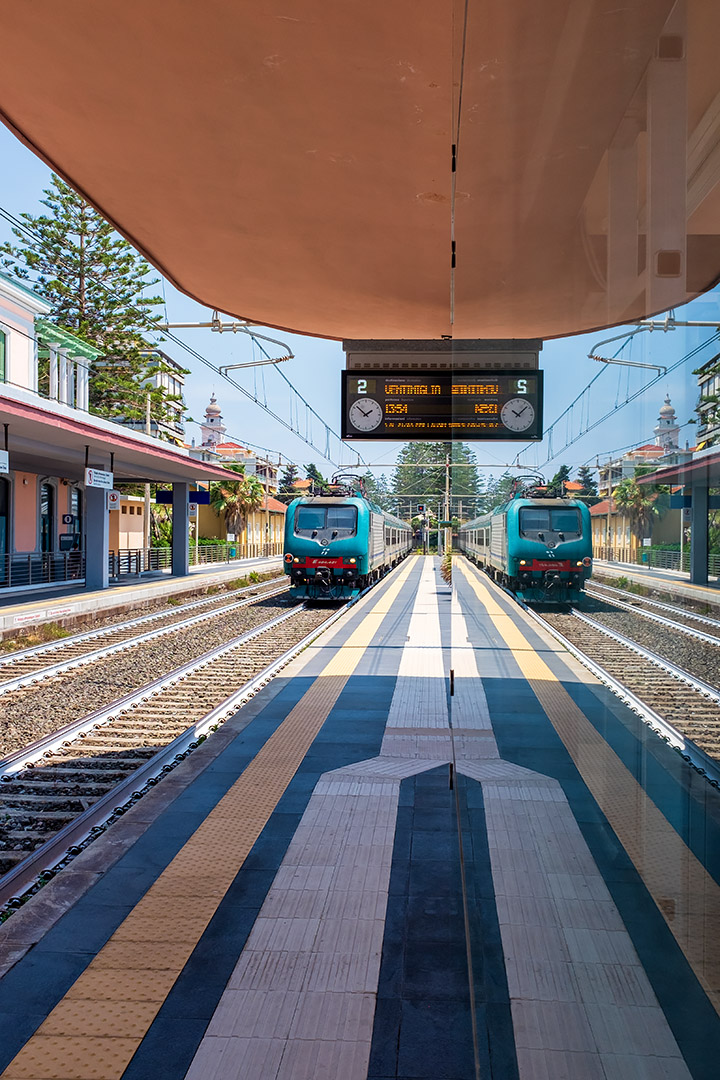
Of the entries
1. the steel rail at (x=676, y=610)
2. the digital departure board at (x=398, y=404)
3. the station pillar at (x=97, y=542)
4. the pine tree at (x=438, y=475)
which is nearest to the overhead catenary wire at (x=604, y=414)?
the pine tree at (x=438, y=475)

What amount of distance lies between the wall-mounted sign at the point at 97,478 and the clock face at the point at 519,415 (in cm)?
1305

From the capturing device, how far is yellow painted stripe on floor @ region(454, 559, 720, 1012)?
1922 millimetres

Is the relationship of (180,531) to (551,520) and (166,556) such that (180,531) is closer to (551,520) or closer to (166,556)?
(166,556)

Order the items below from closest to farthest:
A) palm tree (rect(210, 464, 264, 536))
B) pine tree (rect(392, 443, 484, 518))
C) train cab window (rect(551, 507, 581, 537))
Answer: train cab window (rect(551, 507, 581, 537)) < pine tree (rect(392, 443, 484, 518)) < palm tree (rect(210, 464, 264, 536))

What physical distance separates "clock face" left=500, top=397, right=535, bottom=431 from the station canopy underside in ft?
2.18

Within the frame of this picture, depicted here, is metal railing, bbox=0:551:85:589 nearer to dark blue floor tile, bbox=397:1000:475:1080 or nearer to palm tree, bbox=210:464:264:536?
palm tree, bbox=210:464:264:536

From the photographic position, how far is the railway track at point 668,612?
6.90ft

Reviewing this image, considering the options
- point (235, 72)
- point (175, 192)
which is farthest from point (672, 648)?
point (175, 192)

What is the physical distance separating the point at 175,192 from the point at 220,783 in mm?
3651

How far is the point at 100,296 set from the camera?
2883cm

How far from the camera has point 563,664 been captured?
8.61m

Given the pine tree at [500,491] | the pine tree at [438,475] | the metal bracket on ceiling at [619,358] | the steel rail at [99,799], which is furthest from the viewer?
the pine tree at [438,475]

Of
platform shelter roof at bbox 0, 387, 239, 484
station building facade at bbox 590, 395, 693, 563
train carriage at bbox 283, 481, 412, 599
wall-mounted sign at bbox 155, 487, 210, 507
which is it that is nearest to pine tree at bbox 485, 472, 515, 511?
station building facade at bbox 590, 395, 693, 563

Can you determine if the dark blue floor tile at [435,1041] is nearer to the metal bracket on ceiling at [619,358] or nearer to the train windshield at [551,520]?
the metal bracket on ceiling at [619,358]
